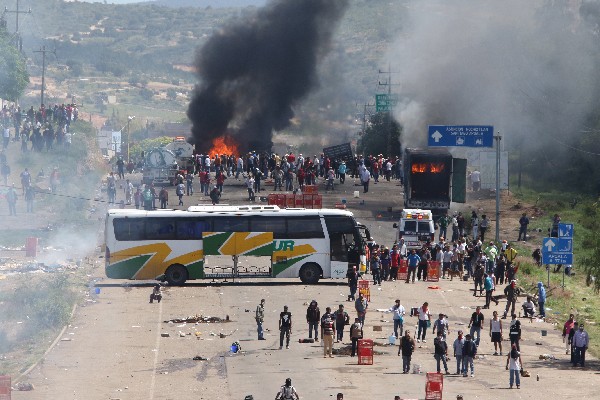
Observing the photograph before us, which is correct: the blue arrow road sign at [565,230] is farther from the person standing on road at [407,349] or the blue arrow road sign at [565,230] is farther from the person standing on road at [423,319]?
the person standing on road at [407,349]

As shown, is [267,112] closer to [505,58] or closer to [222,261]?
[505,58]

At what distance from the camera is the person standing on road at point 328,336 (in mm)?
31959

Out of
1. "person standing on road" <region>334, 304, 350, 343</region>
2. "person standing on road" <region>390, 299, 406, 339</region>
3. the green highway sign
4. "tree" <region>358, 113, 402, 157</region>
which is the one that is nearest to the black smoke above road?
"tree" <region>358, 113, 402, 157</region>

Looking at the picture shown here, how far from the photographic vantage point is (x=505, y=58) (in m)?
84.9

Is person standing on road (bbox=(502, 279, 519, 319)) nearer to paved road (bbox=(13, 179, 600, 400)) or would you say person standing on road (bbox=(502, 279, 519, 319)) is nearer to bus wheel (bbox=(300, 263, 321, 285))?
A: paved road (bbox=(13, 179, 600, 400))

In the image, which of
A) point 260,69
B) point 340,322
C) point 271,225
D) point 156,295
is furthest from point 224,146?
point 340,322

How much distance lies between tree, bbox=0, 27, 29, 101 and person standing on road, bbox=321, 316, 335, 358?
23766 millimetres

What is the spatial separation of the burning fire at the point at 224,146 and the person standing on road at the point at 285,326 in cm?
4326

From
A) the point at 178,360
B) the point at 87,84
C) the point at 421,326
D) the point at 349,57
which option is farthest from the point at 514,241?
the point at 349,57

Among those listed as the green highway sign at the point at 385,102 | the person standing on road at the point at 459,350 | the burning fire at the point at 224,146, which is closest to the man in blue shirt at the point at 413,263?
the person standing on road at the point at 459,350

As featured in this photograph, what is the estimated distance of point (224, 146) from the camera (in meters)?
77.8

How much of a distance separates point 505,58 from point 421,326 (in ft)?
175

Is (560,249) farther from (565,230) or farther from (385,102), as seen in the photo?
(385,102)

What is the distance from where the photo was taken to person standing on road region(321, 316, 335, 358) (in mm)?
31959
